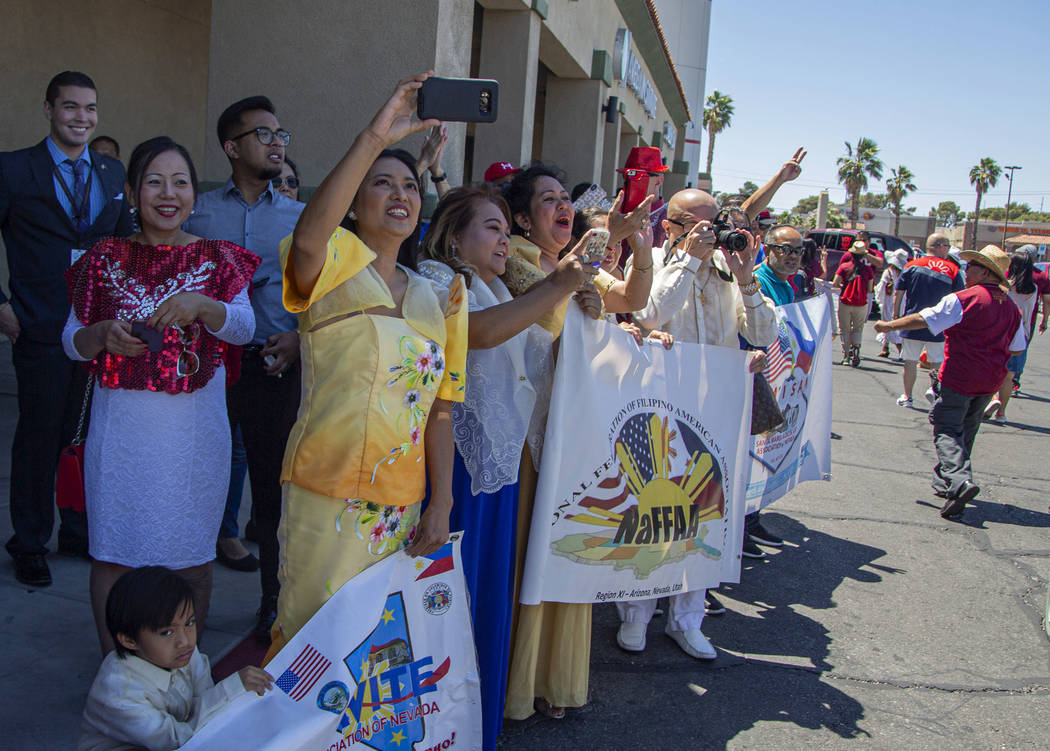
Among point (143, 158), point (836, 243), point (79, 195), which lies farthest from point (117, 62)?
point (836, 243)

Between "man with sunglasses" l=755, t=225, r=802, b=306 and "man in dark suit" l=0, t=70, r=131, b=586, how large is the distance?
3.99 meters

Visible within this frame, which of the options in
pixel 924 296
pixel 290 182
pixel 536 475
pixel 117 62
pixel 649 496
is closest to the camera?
pixel 536 475

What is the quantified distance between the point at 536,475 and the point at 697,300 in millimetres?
1406

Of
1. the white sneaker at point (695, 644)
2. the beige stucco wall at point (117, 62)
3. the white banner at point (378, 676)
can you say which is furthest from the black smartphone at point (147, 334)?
the beige stucco wall at point (117, 62)

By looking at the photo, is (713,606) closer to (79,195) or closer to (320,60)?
(79,195)

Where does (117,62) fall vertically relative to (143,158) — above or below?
above

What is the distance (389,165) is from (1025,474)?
307 inches

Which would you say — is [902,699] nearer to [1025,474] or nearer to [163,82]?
[1025,474]

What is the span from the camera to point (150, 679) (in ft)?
7.38

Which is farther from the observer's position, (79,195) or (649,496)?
(79,195)

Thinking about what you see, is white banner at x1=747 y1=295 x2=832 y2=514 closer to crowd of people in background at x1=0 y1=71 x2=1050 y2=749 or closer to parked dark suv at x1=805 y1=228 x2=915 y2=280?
crowd of people in background at x1=0 y1=71 x2=1050 y2=749

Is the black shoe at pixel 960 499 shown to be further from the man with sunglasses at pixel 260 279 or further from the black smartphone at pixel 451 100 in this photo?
the black smartphone at pixel 451 100

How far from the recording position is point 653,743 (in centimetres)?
316

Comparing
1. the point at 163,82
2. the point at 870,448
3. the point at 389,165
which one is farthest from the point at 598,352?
the point at 163,82
